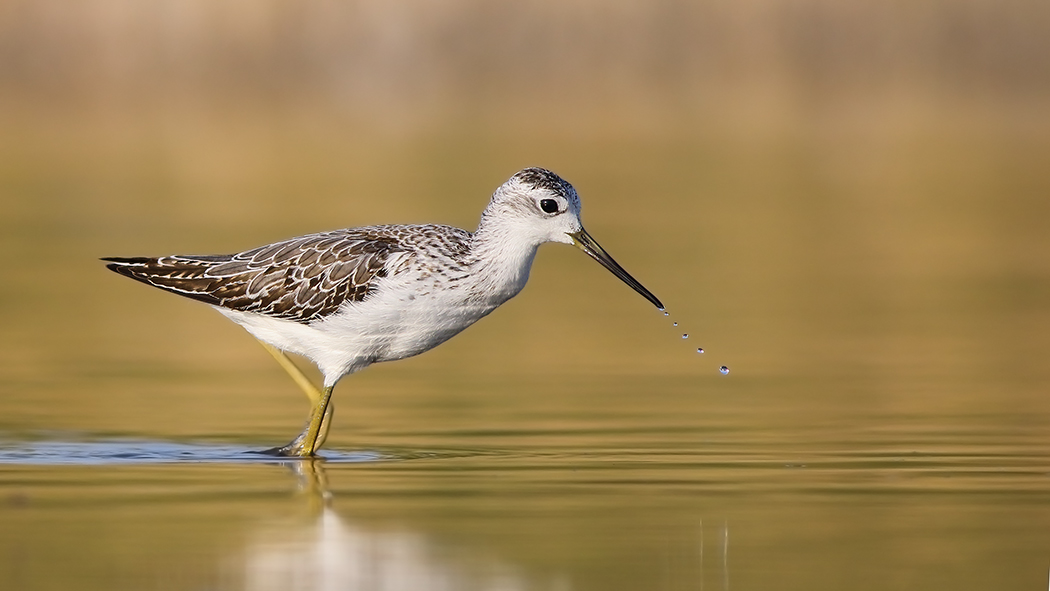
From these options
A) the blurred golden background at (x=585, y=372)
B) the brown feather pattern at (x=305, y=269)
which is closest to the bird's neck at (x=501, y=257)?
the brown feather pattern at (x=305, y=269)

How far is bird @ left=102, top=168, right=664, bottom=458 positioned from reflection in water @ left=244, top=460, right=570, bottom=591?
2782mm

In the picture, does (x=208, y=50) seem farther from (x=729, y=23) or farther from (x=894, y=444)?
(x=894, y=444)

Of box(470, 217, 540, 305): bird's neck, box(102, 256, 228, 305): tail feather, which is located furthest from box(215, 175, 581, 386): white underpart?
box(102, 256, 228, 305): tail feather

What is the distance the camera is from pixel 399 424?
45.0 feet

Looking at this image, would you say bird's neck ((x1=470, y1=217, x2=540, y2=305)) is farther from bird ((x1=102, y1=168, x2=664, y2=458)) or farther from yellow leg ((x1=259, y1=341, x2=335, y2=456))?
yellow leg ((x1=259, y1=341, x2=335, y2=456))

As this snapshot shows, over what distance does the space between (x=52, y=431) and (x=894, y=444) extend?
17.6ft

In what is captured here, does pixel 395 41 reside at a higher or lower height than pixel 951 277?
higher

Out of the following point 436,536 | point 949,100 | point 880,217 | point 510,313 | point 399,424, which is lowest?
point 436,536

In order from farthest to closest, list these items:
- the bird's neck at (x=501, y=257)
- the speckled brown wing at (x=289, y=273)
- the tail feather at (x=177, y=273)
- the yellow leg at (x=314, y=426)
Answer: the tail feather at (x=177, y=273) < the speckled brown wing at (x=289, y=273) < the bird's neck at (x=501, y=257) < the yellow leg at (x=314, y=426)

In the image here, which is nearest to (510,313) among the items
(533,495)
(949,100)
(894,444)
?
(894,444)

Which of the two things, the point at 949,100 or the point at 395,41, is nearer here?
the point at 949,100

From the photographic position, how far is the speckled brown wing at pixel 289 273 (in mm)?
13133

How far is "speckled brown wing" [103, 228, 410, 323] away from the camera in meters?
13.1

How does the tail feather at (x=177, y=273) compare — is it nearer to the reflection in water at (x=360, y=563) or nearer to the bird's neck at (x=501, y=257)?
the bird's neck at (x=501, y=257)
